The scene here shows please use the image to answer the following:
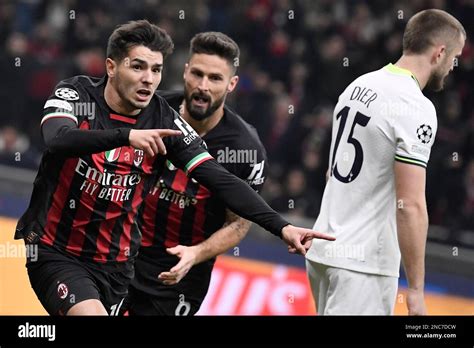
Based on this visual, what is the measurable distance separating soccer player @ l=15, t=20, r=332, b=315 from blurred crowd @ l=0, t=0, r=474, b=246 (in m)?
4.87

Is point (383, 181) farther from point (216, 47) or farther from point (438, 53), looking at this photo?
point (216, 47)

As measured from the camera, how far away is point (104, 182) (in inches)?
218

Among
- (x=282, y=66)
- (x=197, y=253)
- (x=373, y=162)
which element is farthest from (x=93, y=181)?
(x=282, y=66)

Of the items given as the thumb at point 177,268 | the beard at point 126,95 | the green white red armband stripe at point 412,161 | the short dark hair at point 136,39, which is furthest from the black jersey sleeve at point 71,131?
the green white red armband stripe at point 412,161

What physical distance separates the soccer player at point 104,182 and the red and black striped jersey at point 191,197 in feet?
2.36

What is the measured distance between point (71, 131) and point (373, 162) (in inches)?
59.0

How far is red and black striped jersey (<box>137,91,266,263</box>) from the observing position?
21.2 feet

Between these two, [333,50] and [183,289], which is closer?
[183,289]

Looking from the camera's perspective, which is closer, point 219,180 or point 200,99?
point 219,180

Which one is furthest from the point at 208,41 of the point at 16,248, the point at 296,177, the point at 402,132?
the point at 296,177

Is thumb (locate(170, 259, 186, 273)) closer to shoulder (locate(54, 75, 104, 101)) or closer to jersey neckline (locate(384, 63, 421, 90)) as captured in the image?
shoulder (locate(54, 75, 104, 101))

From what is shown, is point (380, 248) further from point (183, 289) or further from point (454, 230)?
point (454, 230)
